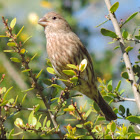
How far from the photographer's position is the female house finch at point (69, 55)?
356 centimetres

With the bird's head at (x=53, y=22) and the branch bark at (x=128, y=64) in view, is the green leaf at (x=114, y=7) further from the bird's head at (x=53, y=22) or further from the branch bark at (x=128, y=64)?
the bird's head at (x=53, y=22)

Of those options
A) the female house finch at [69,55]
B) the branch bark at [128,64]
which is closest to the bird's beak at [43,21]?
the female house finch at [69,55]

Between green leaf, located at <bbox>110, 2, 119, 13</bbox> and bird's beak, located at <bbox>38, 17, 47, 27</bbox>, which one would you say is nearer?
green leaf, located at <bbox>110, 2, 119, 13</bbox>

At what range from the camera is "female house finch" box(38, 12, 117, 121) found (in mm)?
3559

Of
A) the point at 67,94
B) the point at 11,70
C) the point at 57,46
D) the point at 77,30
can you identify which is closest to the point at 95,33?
the point at 77,30

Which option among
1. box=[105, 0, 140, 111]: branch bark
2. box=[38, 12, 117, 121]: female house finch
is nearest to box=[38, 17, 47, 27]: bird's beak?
box=[38, 12, 117, 121]: female house finch

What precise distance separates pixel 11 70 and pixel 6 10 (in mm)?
1068

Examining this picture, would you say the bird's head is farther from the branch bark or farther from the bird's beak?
the branch bark

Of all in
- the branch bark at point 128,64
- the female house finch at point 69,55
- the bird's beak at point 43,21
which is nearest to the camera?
the branch bark at point 128,64

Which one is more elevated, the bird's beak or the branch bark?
the bird's beak

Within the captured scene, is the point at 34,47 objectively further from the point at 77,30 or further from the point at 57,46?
the point at 77,30

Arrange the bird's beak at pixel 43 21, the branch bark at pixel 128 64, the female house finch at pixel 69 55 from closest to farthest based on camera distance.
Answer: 1. the branch bark at pixel 128 64
2. the female house finch at pixel 69 55
3. the bird's beak at pixel 43 21

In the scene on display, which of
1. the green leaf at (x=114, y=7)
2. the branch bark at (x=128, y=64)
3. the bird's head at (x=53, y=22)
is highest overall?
the bird's head at (x=53, y=22)

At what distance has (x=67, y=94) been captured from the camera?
225 cm
